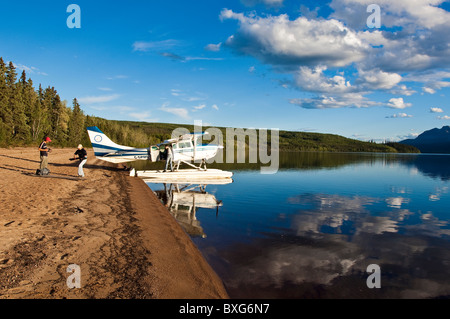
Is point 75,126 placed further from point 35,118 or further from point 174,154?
point 174,154

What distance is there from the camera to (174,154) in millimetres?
19031

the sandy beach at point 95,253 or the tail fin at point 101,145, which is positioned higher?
the tail fin at point 101,145

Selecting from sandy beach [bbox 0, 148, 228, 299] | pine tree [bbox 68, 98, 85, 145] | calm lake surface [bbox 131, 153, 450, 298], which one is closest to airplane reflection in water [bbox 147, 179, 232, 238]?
calm lake surface [bbox 131, 153, 450, 298]

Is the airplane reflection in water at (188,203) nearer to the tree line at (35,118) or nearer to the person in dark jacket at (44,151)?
the person in dark jacket at (44,151)

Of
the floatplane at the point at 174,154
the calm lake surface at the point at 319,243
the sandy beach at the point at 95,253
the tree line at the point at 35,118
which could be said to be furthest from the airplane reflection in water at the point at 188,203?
the tree line at the point at 35,118

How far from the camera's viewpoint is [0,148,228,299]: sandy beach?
365cm

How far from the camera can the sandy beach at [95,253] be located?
3648mm

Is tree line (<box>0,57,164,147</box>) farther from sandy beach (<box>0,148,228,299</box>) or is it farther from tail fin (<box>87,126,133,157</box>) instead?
sandy beach (<box>0,148,228,299</box>)

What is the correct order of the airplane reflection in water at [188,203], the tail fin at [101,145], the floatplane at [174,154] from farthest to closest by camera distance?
the tail fin at [101,145] → the floatplane at [174,154] → the airplane reflection in water at [188,203]

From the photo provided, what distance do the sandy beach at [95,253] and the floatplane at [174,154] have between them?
958 centimetres

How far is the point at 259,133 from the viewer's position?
188250 millimetres

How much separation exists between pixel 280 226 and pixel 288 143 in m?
165

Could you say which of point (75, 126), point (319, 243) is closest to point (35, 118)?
point (75, 126)
